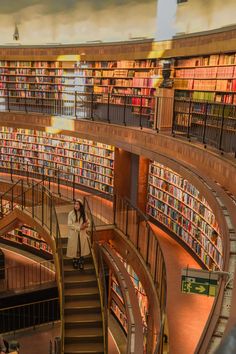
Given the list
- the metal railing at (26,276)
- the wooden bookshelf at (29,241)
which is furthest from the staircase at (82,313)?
the wooden bookshelf at (29,241)

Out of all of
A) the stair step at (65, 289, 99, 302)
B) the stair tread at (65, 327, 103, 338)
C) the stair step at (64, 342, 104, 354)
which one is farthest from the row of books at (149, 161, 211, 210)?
the stair step at (64, 342, 104, 354)

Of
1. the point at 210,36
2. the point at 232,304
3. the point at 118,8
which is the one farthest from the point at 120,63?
the point at 232,304

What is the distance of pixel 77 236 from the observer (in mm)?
6754

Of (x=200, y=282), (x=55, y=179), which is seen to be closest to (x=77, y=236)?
(x=200, y=282)

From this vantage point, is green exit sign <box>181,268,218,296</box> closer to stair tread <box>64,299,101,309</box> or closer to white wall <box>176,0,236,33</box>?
stair tread <box>64,299,101,309</box>

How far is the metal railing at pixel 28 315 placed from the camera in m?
8.77

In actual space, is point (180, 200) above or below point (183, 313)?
above

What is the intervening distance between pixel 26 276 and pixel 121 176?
3627 millimetres

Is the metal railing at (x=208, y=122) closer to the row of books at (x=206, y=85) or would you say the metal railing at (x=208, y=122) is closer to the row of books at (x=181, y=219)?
the row of books at (x=206, y=85)

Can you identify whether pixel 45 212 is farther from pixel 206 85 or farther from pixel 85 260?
pixel 206 85

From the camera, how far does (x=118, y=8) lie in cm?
1135

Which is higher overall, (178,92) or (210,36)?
(210,36)

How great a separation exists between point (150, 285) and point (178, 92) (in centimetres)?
433

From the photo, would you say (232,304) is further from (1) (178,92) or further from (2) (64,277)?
(1) (178,92)
